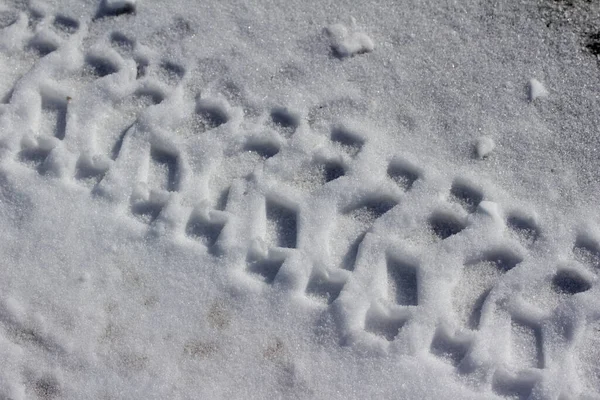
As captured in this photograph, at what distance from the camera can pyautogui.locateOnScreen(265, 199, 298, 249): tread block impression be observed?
130 centimetres

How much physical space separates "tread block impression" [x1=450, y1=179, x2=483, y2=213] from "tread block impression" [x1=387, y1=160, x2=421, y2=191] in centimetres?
8

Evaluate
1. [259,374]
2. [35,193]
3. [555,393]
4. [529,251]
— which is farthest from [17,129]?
[555,393]

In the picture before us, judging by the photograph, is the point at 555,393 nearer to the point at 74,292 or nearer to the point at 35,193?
the point at 74,292

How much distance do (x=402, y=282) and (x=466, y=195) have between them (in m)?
0.23

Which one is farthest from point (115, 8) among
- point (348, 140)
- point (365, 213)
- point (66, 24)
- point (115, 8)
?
point (365, 213)

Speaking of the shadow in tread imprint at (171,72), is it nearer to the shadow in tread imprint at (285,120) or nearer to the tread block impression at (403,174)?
the shadow in tread imprint at (285,120)

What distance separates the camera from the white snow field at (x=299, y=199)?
1223 millimetres

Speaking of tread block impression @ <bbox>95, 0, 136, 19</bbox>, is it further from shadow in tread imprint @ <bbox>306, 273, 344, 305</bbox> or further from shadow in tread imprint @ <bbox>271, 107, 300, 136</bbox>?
shadow in tread imprint @ <bbox>306, 273, 344, 305</bbox>

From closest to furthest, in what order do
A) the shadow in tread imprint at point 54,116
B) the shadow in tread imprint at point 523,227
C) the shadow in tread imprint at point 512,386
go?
the shadow in tread imprint at point 512,386 → the shadow in tread imprint at point 523,227 → the shadow in tread imprint at point 54,116

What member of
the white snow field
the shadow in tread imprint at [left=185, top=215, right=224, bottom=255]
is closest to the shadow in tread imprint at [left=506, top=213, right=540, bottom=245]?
the white snow field

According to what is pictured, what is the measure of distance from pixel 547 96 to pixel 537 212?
0.88ft

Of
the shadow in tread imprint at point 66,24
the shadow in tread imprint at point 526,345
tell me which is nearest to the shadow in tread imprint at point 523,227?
the shadow in tread imprint at point 526,345

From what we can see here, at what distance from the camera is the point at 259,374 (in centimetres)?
122

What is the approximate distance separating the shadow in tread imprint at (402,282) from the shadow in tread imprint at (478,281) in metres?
0.08
